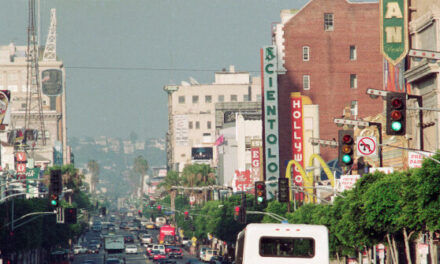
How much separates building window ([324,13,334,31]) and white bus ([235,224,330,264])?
110 m

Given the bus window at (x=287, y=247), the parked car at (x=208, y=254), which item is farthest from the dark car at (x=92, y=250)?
the bus window at (x=287, y=247)

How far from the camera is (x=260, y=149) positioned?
161625 mm

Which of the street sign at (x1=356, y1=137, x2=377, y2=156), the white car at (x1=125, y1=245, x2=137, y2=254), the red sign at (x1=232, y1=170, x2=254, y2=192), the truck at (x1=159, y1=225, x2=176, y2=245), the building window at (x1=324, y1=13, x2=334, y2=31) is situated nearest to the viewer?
the street sign at (x1=356, y1=137, x2=377, y2=156)

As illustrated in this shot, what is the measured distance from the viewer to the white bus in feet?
119

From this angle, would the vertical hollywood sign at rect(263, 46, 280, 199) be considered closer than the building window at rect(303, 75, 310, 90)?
Yes

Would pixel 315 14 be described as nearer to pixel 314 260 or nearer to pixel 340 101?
pixel 340 101

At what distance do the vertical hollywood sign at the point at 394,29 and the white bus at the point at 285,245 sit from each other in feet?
174

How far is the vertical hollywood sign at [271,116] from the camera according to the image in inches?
5448

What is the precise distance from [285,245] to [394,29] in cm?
5476

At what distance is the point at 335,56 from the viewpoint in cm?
14562

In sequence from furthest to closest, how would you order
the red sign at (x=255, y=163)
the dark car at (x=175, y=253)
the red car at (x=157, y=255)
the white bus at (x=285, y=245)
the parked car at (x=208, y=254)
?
the red sign at (x=255, y=163)
the dark car at (x=175, y=253)
the red car at (x=157, y=255)
the parked car at (x=208, y=254)
the white bus at (x=285, y=245)

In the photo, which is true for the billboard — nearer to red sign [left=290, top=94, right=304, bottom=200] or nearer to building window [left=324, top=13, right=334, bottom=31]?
red sign [left=290, top=94, right=304, bottom=200]

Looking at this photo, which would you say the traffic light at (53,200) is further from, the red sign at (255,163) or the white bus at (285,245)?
the red sign at (255,163)

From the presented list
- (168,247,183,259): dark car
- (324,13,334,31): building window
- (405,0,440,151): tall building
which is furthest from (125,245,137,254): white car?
(405,0,440,151): tall building
